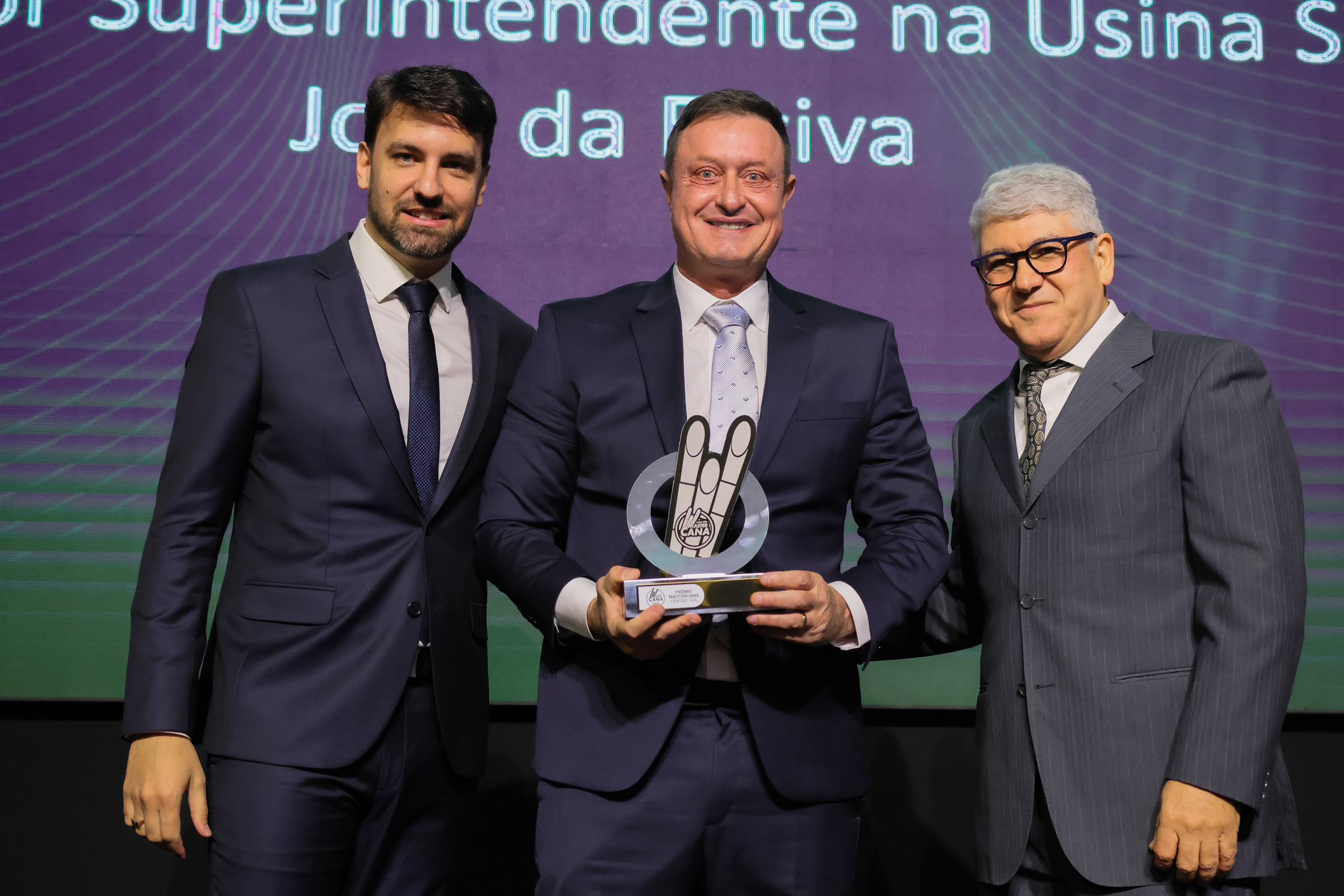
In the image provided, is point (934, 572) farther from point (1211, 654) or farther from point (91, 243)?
point (91, 243)

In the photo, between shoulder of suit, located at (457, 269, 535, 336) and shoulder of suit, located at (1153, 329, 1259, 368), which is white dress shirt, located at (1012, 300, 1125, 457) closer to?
shoulder of suit, located at (1153, 329, 1259, 368)

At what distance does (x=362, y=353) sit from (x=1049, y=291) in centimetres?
122

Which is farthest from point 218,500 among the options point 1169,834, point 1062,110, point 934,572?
point 1062,110

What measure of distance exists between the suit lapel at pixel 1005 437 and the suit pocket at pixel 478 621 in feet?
3.17

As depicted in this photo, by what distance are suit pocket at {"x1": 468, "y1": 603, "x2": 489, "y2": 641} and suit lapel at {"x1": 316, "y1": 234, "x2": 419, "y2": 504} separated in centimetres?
23

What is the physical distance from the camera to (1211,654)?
1599 mm

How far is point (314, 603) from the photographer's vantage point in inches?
69.4

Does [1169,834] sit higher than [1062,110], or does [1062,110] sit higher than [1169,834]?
[1062,110]

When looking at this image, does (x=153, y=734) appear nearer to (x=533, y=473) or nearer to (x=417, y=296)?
(x=533, y=473)

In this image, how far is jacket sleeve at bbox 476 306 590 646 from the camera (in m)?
1.63

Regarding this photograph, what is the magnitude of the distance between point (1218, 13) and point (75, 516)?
367cm

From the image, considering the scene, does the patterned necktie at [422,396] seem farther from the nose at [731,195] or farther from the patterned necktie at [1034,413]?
the patterned necktie at [1034,413]

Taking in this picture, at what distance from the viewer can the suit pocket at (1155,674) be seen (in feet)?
5.47

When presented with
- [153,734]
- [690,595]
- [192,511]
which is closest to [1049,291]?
[690,595]
